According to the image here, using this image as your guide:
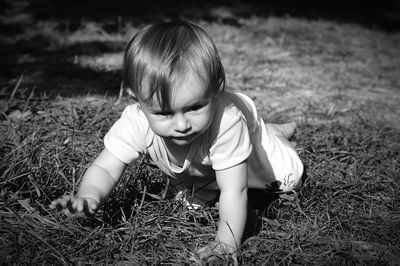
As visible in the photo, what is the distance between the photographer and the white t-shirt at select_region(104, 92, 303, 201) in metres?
1.99

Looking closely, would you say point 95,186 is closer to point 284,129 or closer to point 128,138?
point 128,138

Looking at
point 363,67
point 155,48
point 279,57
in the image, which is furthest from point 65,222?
point 363,67

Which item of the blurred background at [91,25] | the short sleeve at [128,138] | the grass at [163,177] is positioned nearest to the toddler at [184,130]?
the short sleeve at [128,138]

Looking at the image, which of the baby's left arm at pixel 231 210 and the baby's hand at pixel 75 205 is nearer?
the baby's hand at pixel 75 205

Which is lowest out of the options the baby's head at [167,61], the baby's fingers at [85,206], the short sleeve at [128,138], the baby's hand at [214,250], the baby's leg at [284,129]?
the baby's hand at [214,250]

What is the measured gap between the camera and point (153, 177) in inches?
99.0

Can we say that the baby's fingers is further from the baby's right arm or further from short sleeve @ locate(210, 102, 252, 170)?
short sleeve @ locate(210, 102, 252, 170)

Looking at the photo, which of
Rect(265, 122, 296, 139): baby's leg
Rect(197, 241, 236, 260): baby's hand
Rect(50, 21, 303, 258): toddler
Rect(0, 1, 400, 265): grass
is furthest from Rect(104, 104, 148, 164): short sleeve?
Rect(265, 122, 296, 139): baby's leg

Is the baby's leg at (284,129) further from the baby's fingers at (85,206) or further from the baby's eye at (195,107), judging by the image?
the baby's fingers at (85,206)

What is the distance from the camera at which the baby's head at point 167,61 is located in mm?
1722

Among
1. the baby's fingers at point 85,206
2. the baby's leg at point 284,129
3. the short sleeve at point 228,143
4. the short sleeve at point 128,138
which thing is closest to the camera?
the baby's fingers at point 85,206

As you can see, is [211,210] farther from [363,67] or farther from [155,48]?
[363,67]

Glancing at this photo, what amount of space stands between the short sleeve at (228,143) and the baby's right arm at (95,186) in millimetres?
443

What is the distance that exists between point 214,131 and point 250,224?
49 cm
